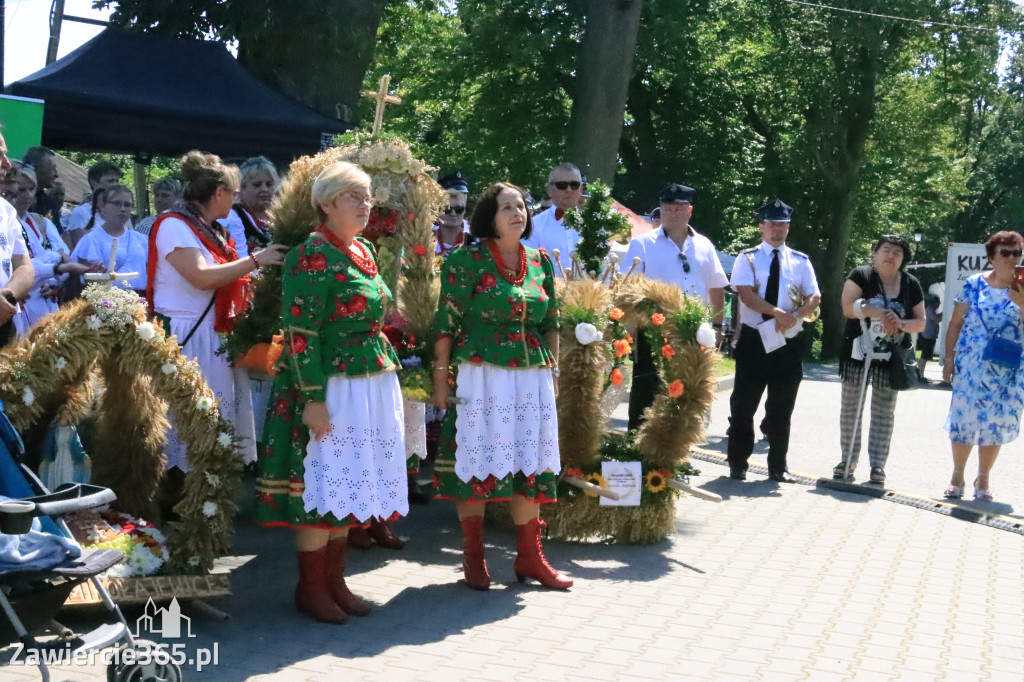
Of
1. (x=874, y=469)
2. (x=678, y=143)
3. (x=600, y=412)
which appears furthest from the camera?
(x=678, y=143)

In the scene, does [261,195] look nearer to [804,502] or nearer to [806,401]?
[804,502]

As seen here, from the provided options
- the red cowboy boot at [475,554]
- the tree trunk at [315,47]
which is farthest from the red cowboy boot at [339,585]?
the tree trunk at [315,47]

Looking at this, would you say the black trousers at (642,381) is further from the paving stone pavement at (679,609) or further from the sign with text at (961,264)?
the sign with text at (961,264)

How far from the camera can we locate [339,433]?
530cm

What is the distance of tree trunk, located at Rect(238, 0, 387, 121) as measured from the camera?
1316cm

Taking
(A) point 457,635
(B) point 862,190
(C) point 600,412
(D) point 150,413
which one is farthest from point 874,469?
(B) point 862,190

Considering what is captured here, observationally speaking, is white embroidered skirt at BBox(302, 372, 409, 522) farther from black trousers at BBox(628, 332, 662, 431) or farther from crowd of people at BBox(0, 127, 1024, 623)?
black trousers at BBox(628, 332, 662, 431)

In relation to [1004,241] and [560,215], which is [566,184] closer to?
[560,215]

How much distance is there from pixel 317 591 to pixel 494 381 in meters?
1.34

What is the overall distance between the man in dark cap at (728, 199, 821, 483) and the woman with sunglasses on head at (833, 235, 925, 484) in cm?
36

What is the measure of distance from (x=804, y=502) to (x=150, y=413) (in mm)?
4890

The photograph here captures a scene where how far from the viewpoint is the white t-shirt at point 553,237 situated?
28.8 ft

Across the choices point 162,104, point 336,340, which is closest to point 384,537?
point 336,340

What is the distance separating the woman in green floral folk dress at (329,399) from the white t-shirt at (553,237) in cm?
348
